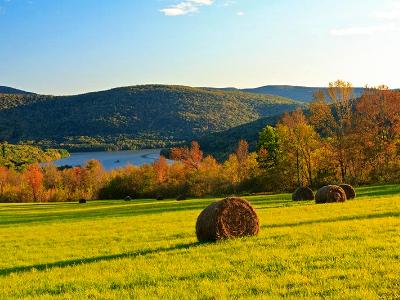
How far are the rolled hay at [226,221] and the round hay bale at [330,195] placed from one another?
15.4m

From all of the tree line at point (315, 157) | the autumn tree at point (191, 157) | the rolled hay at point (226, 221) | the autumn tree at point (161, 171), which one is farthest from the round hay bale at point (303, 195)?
the autumn tree at point (191, 157)

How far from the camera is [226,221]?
1596cm

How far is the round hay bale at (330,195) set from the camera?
30547mm

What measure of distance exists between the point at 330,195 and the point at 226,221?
16.5 metres

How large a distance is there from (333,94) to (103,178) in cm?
7574

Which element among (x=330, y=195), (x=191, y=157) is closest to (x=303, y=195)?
(x=330, y=195)

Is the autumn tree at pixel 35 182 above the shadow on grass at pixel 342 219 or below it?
below

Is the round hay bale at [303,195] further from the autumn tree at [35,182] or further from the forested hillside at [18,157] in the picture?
the forested hillside at [18,157]

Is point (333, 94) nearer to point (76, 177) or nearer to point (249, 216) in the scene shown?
point (249, 216)

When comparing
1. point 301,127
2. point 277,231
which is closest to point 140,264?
point 277,231

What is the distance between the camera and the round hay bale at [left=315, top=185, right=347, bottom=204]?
30.5 meters

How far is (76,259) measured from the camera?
15.6 metres

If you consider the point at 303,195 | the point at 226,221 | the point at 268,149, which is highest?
the point at 268,149

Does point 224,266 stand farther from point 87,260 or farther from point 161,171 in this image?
point 161,171
